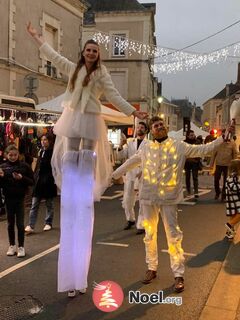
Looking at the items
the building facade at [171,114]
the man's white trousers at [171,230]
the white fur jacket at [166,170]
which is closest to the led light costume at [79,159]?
the white fur jacket at [166,170]

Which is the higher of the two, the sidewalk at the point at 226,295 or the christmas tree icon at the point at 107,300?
the sidewalk at the point at 226,295

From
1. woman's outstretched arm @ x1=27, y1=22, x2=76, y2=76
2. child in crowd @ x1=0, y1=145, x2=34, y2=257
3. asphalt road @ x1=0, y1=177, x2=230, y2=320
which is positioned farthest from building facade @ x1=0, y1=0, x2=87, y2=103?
woman's outstretched arm @ x1=27, y1=22, x2=76, y2=76

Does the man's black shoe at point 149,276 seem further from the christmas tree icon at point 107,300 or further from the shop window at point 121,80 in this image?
the shop window at point 121,80

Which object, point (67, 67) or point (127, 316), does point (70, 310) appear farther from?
point (67, 67)

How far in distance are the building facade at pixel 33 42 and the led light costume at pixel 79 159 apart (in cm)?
1104

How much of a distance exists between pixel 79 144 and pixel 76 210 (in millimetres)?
669

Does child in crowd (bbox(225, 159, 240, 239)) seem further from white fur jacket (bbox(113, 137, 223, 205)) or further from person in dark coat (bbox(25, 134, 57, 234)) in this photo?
person in dark coat (bbox(25, 134, 57, 234))

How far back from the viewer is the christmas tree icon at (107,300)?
465 centimetres

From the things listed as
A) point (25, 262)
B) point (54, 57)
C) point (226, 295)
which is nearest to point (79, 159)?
point (54, 57)

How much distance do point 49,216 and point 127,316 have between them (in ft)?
14.7

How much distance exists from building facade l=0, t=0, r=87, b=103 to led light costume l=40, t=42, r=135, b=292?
36.2 ft

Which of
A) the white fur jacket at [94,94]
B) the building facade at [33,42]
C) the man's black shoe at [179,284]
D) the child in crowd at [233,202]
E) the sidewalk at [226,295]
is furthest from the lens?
the building facade at [33,42]

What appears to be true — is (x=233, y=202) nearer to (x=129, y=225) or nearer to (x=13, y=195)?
(x=129, y=225)

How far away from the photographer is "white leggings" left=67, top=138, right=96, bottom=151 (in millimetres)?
4465
